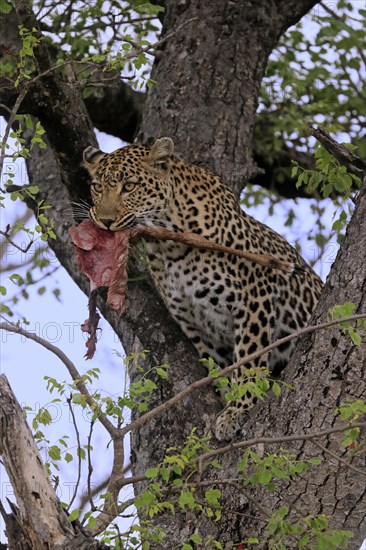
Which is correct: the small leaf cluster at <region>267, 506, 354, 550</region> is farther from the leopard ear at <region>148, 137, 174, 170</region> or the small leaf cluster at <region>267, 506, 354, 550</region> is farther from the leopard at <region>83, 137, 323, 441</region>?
the leopard ear at <region>148, 137, 174, 170</region>

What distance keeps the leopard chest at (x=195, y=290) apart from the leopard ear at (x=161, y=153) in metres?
0.65

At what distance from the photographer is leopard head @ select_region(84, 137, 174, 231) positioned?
891 centimetres

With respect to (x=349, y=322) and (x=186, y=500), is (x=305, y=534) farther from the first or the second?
(x=349, y=322)

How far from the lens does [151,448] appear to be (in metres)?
8.16

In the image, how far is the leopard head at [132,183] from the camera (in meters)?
8.91

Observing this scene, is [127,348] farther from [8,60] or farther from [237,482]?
[8,60]

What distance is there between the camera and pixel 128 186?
916 cm

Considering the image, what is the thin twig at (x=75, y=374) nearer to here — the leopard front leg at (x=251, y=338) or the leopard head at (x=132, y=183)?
the leopard front leg at (x=251, y=338)

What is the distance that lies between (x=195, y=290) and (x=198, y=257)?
25 cm

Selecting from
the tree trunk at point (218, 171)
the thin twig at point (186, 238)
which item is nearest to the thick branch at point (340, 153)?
the tree trunk at point (218, 171)

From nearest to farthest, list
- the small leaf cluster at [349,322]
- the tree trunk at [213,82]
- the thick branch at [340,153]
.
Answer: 1. the small leaf cluster at [349,322]
2. the thick branch at [340,153]
3. the tree trunk at [213,82]

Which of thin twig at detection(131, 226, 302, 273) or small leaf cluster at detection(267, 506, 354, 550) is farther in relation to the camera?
thin twig at detection(131, 226, 302, 273)

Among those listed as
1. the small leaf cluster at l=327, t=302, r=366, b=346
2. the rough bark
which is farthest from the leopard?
the rough bark

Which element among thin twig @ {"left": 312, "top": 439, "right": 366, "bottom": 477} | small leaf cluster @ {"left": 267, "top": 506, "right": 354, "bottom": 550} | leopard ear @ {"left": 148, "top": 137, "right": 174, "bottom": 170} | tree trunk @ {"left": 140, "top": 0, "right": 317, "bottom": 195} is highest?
tree trunk @ {"left": 140, "top": 0, "right": 317, "bottom": 195}
